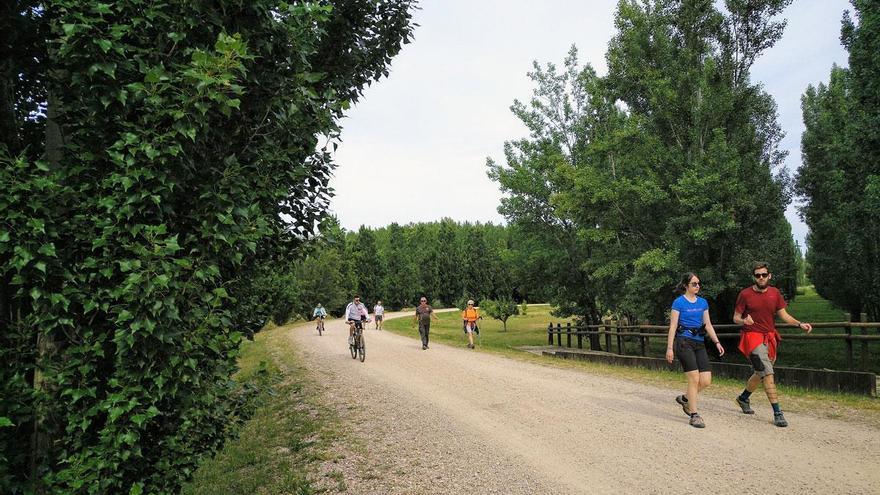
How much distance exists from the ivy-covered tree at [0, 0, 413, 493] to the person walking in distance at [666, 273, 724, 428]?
592cm

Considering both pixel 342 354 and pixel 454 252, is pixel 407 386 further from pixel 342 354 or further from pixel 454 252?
pixel 454 252

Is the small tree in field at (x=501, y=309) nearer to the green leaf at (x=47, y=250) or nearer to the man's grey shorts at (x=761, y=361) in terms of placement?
the man's grey shorts at (x=761, y=361)

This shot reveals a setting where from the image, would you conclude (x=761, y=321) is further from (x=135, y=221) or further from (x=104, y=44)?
(x=104, y=44)

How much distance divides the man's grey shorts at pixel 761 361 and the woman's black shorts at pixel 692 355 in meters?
0.67

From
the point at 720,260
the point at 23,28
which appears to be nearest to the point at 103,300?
the point at 23,28

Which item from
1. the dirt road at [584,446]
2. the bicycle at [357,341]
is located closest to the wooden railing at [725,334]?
the dirt road at [584,446]

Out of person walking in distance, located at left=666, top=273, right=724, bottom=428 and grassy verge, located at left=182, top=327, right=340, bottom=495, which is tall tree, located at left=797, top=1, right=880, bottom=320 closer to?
person walking in distance, located at left=666, top=273, right=724, bottom=428

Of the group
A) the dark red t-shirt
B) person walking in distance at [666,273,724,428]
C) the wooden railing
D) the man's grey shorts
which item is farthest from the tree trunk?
the wooden railing

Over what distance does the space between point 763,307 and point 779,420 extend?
1.49 metres

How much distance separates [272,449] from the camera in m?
7.18

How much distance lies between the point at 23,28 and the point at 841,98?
37.1 m

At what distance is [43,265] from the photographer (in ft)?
8.13

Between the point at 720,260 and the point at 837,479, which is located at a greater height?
the point at 720,260

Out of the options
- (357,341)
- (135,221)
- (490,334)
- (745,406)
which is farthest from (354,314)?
(490,334)
